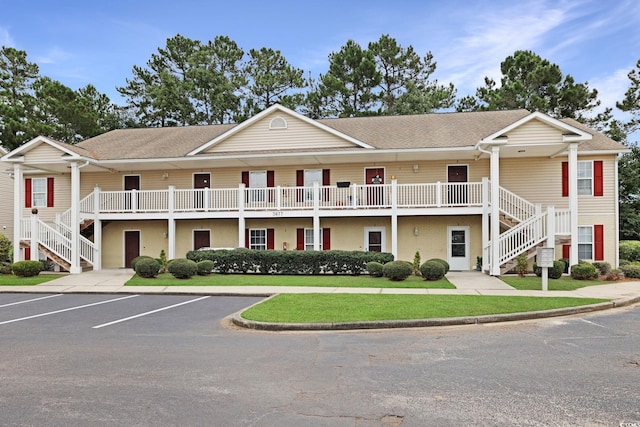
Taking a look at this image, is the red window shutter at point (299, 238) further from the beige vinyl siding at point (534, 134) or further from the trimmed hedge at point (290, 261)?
the beige vinyl siding at point (534, 134)

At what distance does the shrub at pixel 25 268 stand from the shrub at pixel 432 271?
15.4m

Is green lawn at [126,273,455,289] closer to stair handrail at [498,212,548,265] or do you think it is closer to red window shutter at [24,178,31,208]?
stair handrail at [498,212,548,265]

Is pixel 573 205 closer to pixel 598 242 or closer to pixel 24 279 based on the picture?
pixel 598 242

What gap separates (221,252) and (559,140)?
13722 mm

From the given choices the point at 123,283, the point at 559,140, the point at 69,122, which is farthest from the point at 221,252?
the point at 69,122

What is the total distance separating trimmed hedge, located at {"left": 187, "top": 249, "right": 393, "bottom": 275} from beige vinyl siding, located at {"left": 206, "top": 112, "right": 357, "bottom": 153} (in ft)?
17.0

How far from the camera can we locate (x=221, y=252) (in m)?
21.0

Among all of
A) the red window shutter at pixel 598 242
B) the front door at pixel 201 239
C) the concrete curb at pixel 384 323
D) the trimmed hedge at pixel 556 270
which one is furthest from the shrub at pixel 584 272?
the front door at pixel 201 239

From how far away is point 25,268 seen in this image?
20641 mm

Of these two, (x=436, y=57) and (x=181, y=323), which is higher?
(x=436, y=57)

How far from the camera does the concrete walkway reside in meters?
14.8

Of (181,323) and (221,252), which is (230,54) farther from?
(181,323)

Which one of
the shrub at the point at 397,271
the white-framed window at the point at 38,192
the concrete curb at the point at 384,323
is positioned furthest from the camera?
the white-framed window at the point at 38,192

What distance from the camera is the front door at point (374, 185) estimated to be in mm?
22000
